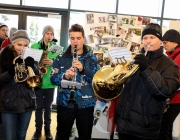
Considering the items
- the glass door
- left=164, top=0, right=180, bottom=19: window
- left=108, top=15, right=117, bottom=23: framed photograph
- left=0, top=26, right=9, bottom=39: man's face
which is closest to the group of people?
left=108, top=15, right=117, bottom=23: framed photograph

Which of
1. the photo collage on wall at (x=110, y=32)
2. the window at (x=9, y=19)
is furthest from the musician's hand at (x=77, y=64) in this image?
the window at (x=9, y=19)

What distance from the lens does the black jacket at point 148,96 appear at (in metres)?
1.75

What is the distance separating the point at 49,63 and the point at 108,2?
2104 mm

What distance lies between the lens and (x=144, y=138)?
6.20ft

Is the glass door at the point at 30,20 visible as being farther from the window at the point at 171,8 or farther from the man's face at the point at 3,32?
the window at the point at 171,8

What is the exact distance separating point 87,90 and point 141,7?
122 inches

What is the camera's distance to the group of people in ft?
6.06

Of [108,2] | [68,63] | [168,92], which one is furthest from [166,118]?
[108,2]

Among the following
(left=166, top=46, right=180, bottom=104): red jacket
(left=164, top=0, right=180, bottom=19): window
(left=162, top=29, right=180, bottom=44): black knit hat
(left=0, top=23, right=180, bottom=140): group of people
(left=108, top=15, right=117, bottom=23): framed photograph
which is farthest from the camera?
(left=164, top=0, right=180, bottom=19): window

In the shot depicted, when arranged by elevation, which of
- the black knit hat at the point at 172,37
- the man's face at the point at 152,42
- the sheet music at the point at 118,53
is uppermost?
the black knit hat at the point at 172,37

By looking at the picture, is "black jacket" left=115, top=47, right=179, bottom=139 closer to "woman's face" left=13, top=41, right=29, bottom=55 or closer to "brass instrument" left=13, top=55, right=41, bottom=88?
"brass instrument" left=13, top=55, right=41, bottom=88

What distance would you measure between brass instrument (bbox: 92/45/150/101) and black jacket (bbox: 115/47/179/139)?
0.27ft

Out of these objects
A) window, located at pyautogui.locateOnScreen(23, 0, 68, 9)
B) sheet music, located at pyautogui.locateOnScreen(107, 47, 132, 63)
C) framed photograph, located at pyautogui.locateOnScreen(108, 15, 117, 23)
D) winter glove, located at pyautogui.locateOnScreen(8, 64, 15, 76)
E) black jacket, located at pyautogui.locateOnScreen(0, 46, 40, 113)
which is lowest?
black jacket, located at pyautogui.locateOnScreen(0, 46, 40, 113)

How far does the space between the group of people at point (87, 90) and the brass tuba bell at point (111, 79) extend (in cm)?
8
